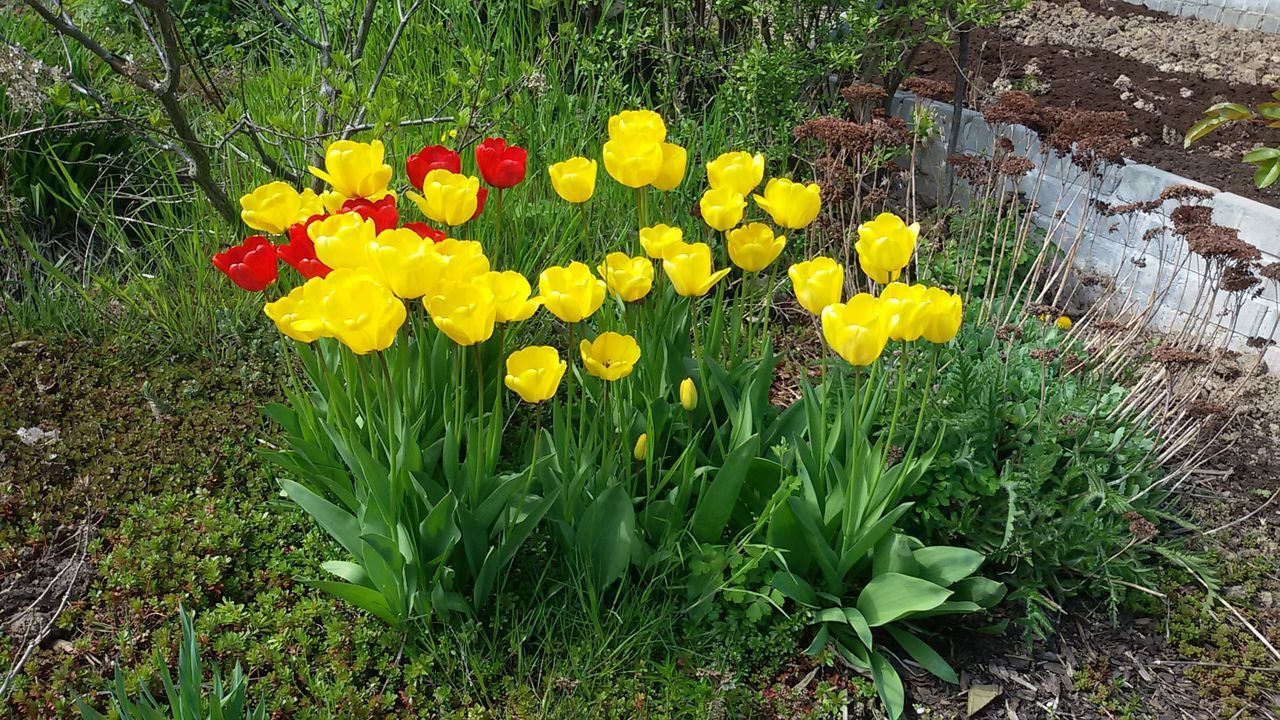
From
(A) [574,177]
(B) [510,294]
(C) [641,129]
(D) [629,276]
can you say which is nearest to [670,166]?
(C) [641,129]

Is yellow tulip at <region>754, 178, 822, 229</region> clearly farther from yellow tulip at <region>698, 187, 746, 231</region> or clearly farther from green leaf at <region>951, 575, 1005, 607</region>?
green leaf at <region>951, 575, 1005, 607</region>

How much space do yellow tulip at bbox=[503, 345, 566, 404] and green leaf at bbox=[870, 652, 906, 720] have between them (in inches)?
38.2

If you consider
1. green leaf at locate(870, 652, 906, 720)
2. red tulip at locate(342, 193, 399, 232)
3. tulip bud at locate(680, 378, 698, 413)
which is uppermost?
red tulip at locate(342, 193, 399, 232)

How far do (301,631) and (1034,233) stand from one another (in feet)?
10.1

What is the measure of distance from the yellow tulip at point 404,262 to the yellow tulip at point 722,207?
0.67 meters

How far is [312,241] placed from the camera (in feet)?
6.43

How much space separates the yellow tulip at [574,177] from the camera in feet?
7.18

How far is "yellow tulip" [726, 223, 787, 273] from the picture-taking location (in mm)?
2150

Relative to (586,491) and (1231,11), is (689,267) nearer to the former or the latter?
(586,491)

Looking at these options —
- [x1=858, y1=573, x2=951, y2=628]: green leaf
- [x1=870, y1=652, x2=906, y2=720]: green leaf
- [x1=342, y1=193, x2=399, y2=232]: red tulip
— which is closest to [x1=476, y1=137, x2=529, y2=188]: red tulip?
[x1=342, y1=193, x2=399, y2=232]: red tulip

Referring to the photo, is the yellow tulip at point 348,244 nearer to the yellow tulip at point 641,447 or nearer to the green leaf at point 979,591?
the yellow tulip at point 641,447

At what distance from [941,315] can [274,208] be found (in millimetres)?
1409

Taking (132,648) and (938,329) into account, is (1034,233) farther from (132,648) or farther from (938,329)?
(132,648)

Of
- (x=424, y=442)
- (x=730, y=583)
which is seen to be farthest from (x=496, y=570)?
(x=730, y=583)
